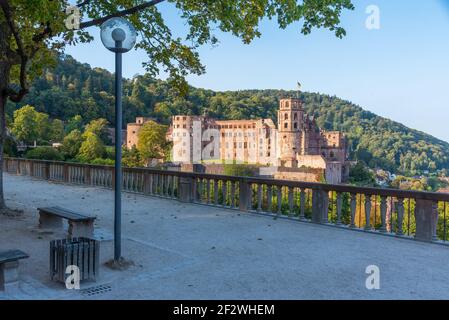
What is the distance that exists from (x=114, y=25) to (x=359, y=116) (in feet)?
442

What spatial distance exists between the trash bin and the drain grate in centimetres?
23

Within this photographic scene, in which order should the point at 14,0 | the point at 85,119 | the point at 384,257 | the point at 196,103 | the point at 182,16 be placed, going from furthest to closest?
the point at 196,103 < the point at 85,119 < the point at 182,16 < the point at 14,0 < the point at 384,257

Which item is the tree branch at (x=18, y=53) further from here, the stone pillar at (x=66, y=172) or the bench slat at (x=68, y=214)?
the stone pillar at (x=66, y=172)

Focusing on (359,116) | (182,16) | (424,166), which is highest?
(359,116)

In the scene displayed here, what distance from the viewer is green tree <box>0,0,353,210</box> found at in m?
9.14

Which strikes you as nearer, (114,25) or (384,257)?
(114,25)

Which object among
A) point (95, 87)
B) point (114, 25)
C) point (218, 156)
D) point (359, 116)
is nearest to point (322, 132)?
point (359, 116)

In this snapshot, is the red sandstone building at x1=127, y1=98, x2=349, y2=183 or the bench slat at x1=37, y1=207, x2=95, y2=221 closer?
the bench slat at x1=37, y1=207, x2=95, y2=221

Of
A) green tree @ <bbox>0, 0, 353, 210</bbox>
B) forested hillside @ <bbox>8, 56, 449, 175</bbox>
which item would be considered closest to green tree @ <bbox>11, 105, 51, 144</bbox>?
forested hillside @ <bbox>8, 56, 449, 175</bbox>

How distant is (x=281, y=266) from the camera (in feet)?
20.2

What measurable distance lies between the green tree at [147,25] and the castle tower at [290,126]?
96726 mm

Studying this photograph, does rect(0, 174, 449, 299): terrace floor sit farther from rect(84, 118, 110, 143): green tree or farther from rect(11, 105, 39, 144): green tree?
rect(84, 118, 110, 143): green tree

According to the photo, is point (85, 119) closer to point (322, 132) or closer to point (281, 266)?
point (322, 132)

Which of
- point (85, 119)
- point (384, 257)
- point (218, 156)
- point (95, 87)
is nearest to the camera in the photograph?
point (384, 257)
